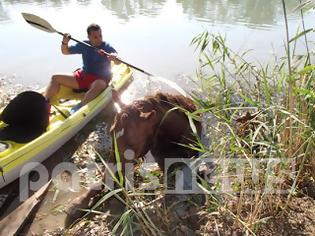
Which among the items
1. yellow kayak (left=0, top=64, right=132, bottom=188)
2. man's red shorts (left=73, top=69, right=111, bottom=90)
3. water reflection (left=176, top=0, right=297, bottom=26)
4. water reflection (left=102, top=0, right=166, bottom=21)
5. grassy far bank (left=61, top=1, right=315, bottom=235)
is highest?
grassy far bank (left=61, top=1, right=315, bottom=235)

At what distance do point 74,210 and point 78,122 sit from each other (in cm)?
202

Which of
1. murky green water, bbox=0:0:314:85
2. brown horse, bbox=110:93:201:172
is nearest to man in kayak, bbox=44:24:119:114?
murky green water, bbox=0:0:314:85

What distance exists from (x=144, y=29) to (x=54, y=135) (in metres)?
7.63

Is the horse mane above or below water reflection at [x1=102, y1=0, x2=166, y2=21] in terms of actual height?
above

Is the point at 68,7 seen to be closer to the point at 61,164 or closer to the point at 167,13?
the point at 167,13

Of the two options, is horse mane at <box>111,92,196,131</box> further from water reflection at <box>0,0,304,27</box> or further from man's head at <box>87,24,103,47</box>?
water reflection at <box>0,0,304,27</box>

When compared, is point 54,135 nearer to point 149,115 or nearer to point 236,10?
point 149,115

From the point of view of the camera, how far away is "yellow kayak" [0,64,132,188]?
4.23 meters

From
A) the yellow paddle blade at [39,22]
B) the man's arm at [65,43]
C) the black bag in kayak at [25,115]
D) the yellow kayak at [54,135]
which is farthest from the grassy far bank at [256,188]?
the yellow paddle blade at [39,22]

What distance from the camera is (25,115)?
184 inches

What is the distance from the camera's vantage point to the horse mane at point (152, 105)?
3.09 meters

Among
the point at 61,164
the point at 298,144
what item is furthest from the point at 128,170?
the point at 61,164

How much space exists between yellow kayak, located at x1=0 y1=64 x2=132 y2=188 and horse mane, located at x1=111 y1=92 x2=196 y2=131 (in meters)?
1.68

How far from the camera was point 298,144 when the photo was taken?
3.06m
